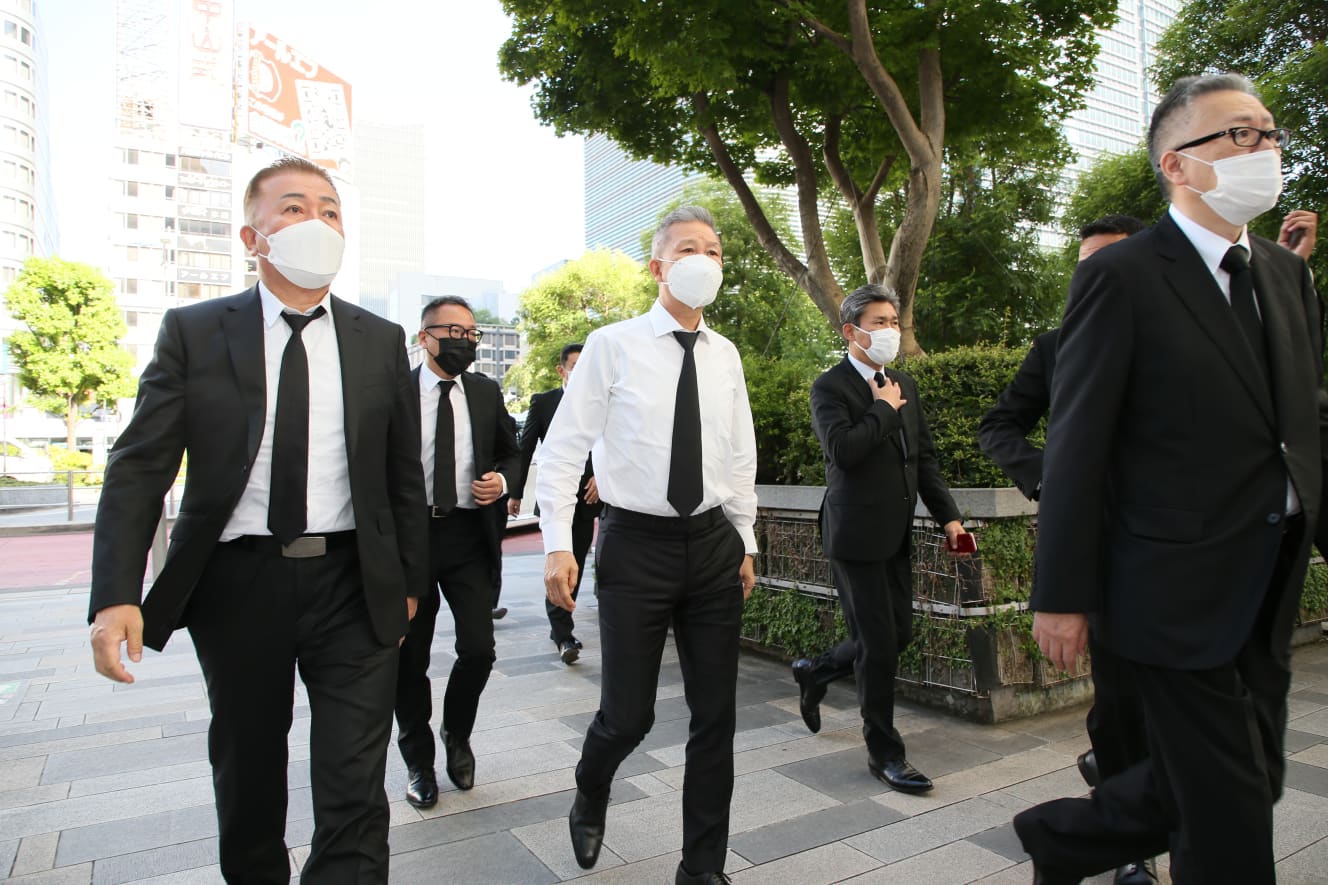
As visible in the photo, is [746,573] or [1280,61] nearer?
[746,573]

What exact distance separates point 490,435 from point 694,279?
1622 millimetres

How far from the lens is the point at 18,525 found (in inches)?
755

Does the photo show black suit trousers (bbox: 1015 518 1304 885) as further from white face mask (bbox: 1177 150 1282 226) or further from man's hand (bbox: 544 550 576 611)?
man's hand (bbox: 544 550 576 611)

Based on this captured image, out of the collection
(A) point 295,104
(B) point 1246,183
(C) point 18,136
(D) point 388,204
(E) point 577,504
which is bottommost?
(E) point 577,504

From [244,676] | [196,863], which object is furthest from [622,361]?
[196,863]

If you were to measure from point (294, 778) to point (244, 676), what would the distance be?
2.19 metres

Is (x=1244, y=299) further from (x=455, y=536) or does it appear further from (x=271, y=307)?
(x=455, y=536)

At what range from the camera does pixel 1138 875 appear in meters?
2.89

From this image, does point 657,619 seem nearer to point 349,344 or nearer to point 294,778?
Answer: point 349,344

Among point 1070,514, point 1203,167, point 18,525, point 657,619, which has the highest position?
point 1203,167

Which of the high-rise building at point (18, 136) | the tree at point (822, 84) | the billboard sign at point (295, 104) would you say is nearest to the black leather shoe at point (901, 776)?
the tree at point (822, 84)

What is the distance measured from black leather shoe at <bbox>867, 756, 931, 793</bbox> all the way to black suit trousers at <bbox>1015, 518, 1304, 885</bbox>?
159 cm

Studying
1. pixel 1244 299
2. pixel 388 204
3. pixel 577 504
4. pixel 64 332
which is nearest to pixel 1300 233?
pixel 1244 299

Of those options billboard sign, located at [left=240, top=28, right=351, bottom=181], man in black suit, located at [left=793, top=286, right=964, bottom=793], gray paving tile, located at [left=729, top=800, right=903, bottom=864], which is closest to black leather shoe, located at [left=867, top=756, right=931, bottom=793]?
man in black suit, located at [left=793, top=286, right=964, bottom=793]
